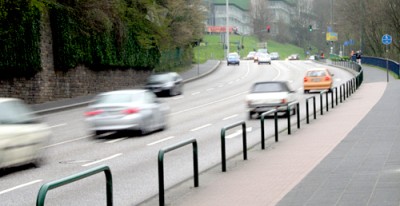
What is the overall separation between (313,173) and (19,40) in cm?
2846

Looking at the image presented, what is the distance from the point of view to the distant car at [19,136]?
51.4ft

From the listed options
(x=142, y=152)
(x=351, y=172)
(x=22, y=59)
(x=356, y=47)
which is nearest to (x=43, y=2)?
(x=22, y=59)

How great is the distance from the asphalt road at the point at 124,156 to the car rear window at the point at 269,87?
1306 millimetres

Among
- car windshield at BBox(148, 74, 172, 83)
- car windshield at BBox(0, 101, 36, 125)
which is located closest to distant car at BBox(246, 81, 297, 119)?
car windshield at BBox(0, 101, 36, 125)

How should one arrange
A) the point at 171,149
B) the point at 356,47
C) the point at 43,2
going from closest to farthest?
the point at 171,149
the point at 43,2
the point at 356,47

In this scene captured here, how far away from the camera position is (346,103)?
120 ft

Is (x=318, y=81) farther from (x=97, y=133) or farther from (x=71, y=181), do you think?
(x=71, y=181)

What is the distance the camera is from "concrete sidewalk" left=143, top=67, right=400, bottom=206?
11.3 metres

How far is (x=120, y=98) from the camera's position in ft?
81.0

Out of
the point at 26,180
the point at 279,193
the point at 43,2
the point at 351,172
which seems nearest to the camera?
the point at 279,193

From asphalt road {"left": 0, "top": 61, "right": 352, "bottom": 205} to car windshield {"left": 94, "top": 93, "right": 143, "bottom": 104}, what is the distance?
1142mm

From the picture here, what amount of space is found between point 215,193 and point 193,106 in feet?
89.7

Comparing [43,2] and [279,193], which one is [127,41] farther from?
[279,193]

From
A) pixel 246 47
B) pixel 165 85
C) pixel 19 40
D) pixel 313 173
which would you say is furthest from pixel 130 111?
pixel 246 47
